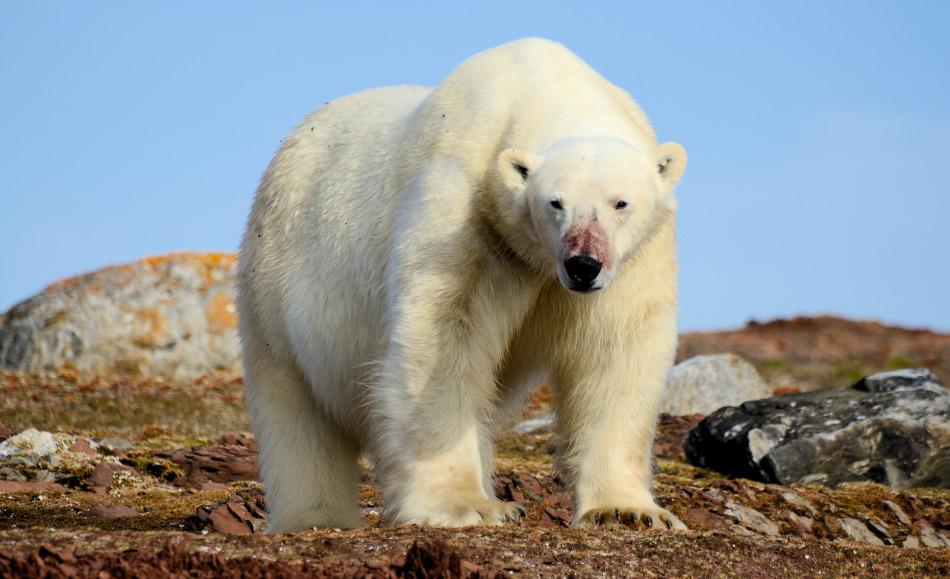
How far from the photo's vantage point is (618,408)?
6090 millimetres

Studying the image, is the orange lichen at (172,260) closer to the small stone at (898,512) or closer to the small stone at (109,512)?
the small stone at (109,512)

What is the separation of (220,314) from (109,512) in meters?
11.3

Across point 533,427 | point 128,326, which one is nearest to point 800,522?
point 533,427

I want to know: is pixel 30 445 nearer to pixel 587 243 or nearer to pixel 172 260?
pixel 587 243

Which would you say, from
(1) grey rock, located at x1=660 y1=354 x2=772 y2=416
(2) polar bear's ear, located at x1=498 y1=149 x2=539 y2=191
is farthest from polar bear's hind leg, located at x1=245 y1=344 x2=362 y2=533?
(1) grey rock, located at x1=660 y1=354 x2=772 y2=416

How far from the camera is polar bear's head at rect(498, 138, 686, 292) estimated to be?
5.23 m

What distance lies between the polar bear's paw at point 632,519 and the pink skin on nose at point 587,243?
50.3 inches

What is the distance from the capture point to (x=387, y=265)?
6168mm

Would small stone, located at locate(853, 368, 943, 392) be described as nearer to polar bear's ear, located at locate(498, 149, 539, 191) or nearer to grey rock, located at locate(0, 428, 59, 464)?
polar bear's ear, located at locate(498, 149, 539, 191)

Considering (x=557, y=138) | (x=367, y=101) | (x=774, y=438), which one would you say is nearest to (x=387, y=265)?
(x=557, y=138)

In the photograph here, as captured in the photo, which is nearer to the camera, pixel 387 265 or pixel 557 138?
pixel 557 138

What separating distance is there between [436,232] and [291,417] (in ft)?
6.02

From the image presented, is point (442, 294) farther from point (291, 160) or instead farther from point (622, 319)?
point (291, 160)

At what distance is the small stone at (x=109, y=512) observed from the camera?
7.91 m
